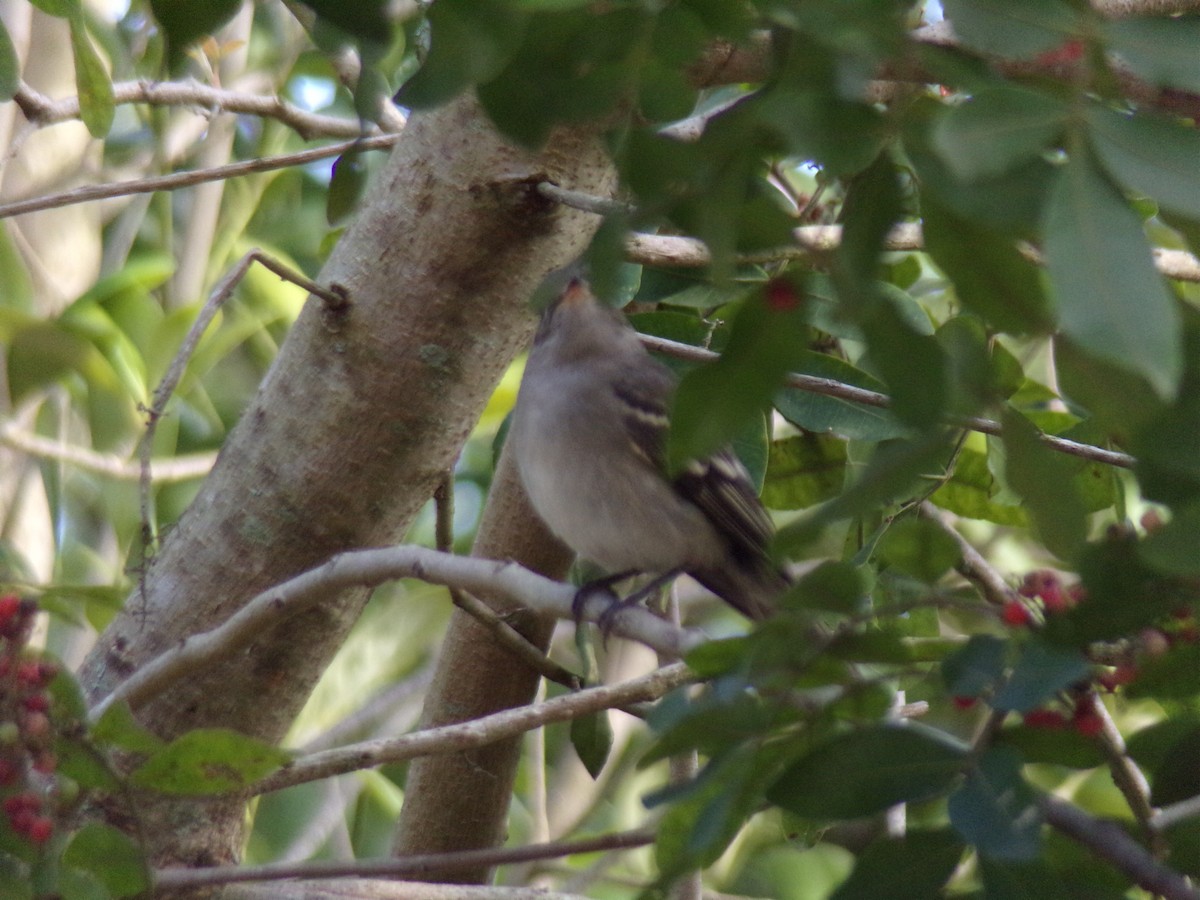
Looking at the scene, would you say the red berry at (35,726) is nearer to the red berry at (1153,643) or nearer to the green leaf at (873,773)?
the green leaf at (873,773)

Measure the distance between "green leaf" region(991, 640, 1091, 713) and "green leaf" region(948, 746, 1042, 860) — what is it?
0.08m

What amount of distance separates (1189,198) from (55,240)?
5847 mm

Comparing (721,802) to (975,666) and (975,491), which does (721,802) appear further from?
(975,491)

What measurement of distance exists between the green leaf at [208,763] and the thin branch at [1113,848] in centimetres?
98

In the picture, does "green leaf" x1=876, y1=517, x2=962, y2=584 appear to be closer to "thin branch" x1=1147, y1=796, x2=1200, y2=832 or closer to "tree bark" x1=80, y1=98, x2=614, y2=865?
"thin branch" x1=1147, y1=796, x2=1200, y2=832

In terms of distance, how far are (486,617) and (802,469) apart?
3.66 ft

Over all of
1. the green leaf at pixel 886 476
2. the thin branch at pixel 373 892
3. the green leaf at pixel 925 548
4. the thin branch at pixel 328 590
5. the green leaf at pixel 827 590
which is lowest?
the thin branch at pixel 373 892

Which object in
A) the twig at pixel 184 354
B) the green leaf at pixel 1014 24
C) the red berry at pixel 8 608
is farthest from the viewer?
the twig at pixel 184 354

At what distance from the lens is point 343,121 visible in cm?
400

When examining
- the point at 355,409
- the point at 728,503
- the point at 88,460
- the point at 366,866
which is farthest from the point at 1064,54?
the point at 88,460

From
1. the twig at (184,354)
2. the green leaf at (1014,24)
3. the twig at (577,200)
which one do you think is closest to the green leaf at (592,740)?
the twig at (184,354)

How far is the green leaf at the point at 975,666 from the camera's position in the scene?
126 centimetres

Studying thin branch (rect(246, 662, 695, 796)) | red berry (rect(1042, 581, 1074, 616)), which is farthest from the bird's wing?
red berry (rect(1042, 581, 1074, 616))

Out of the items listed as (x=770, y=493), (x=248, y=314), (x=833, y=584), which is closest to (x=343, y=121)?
(x=770, y=493)
